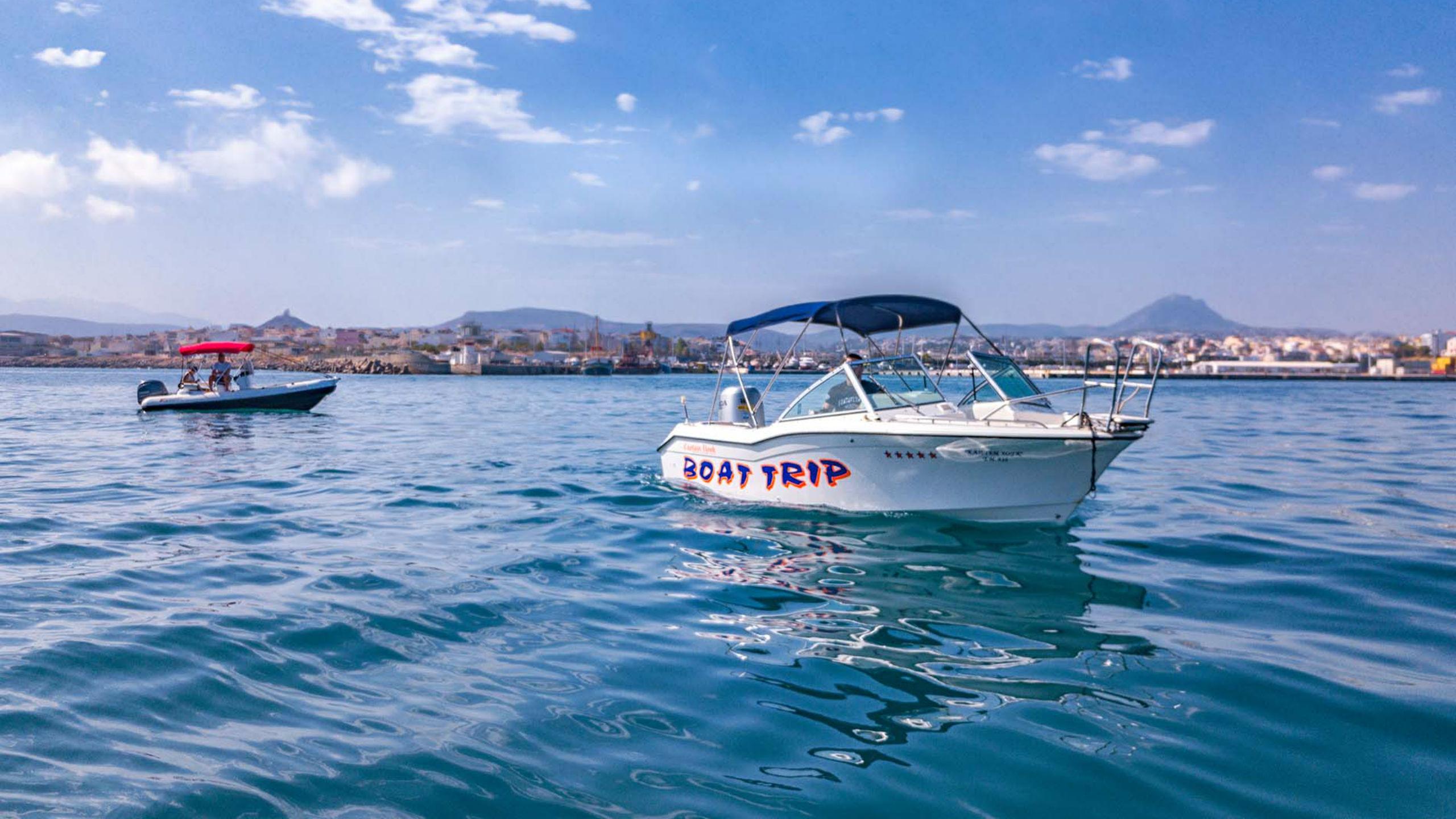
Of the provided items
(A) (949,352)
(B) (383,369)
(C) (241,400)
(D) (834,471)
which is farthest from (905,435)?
(B) (383,369)

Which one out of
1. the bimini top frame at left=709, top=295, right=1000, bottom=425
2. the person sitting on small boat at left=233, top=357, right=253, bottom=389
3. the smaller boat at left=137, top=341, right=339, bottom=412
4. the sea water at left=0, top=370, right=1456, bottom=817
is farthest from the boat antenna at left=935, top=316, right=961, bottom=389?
the person sitting on small boat at left=233, top=357, right=253, bottom=389

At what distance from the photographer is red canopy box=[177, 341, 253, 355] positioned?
30.0 m

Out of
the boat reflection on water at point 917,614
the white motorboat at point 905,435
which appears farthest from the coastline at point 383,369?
the boat reflection on water at point 917,614

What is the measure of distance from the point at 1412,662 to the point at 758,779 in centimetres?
483

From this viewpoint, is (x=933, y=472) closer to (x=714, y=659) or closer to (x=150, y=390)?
(x=714, y=659)

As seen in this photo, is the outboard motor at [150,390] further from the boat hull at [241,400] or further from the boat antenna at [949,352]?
the boat antenna at [949,352]

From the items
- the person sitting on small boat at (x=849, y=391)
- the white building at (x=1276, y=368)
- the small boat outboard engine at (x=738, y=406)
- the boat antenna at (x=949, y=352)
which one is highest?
the white building at (x=1276, y=368)

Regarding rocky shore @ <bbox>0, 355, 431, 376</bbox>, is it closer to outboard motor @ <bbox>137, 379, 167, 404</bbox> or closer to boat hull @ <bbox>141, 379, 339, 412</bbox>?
outboard motor @ <bbox>137, 379, 167, 404</bbox>

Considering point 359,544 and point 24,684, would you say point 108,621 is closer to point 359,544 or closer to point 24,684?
point 24,684

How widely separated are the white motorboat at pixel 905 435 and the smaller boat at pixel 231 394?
24.2 metres

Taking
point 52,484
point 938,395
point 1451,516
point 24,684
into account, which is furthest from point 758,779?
point 52,484

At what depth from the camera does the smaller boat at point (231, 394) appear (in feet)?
99.4

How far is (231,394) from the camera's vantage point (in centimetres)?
3030

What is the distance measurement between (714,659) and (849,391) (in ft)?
19.0
